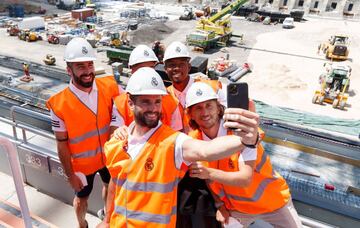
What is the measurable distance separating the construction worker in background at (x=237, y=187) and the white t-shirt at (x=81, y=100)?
4.30 feet

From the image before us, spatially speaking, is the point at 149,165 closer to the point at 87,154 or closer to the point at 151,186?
the point at 151,186

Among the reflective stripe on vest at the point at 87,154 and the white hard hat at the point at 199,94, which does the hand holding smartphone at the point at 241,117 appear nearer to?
the white hard hat at the point at 199,94

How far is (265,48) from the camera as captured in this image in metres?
31.0

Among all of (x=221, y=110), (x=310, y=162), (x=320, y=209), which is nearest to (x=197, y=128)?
(x=221, y=110)

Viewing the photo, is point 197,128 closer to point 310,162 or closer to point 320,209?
point 320,209

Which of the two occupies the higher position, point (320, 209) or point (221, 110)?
point (221, 110)

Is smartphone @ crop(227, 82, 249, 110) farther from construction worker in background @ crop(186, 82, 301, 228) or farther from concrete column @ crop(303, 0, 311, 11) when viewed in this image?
concrete column @ crop(303, 0, 311, 11)

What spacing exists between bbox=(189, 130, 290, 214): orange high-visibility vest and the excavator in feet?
86.5

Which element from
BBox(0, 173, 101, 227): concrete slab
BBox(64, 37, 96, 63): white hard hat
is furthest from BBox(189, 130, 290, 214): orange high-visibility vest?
BBox(0, 173, 101, 227): concrete slab

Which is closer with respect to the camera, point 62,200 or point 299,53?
point 62,200

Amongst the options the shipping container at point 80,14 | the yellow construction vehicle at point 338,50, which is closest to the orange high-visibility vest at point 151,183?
the yellow construction vehicle at point 338,50

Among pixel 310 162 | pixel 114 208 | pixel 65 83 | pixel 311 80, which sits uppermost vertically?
pixel 114 208

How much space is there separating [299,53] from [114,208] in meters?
30.4

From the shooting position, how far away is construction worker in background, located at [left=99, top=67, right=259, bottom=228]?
244cm
